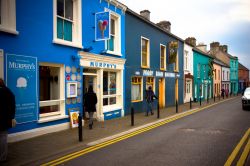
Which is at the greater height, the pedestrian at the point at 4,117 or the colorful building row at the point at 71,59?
the colorful building row at the point at 71,59

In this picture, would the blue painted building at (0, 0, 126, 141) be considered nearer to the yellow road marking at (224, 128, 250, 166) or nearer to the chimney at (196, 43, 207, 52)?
the yellow road marking at (224, 128, 250, 166)

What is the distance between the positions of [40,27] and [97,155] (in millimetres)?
5474

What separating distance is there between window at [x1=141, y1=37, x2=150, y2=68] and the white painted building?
34.5ft

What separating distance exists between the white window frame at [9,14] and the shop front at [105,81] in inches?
151

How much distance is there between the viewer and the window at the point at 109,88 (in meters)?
14.5

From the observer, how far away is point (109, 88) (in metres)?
14.9

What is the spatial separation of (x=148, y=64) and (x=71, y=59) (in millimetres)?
9566

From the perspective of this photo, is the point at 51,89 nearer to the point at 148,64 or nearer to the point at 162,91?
the point at 148,64

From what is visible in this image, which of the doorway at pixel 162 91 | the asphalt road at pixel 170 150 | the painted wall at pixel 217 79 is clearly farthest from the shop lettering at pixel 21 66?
the painted wall at pixel 217 79

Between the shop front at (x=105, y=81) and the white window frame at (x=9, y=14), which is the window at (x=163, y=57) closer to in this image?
the shop front at (x=105, y=81)

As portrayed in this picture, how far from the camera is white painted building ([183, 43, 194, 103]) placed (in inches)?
1152

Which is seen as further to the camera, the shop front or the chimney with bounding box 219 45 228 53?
the chimney with bounding box 219 45 228 53

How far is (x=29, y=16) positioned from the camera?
895cm

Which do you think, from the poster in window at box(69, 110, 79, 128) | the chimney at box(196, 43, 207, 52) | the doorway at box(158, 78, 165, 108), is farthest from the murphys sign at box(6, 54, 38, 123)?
the chimney at box(196, 43, 207, 52)
